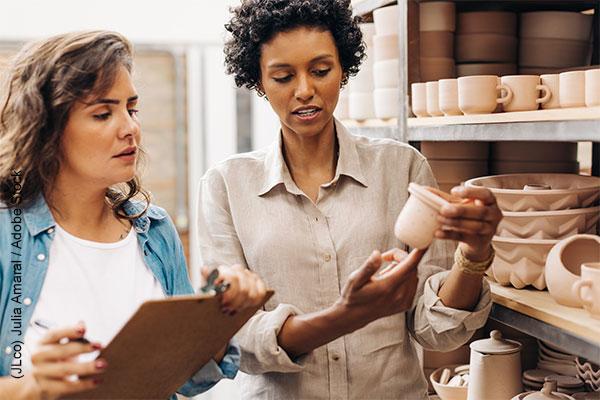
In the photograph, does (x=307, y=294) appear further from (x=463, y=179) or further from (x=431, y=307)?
(x=463, y=179)

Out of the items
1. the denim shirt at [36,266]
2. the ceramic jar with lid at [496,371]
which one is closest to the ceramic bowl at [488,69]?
the ceramic jar with lid at [496,371]

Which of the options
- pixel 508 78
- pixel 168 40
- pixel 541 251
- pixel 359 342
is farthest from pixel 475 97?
pixel 168 40

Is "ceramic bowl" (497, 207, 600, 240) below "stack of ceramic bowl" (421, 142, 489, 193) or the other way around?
below

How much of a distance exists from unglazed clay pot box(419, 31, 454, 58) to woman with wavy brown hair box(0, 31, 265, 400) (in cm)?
83

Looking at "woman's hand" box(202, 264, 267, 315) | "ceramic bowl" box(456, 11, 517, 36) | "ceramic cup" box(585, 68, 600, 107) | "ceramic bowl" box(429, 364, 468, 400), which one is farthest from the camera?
"ceramic bowl" box(456, 11, 517, 36)

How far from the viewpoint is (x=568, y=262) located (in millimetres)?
1516

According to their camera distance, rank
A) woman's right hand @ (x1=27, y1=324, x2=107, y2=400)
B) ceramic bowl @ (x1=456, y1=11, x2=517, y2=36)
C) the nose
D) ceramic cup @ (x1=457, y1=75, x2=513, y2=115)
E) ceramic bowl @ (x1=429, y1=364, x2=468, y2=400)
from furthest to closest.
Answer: ceramic bowl @ (x1=456, y1=11, x2=517, y2=36) < ceramic bowl @ (x1=429, y1=364, x2=468, y2=400) < ceramic cup @ (x1=457, y1=75, x2=513, y2=115) < the nose < woman's right hand @ (x1=27, y1=324, x2=107, y2=400)

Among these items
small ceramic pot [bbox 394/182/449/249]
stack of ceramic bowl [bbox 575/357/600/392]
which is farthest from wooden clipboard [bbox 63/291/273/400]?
stack of ceramic bowl [bbox 575/357/600/392]

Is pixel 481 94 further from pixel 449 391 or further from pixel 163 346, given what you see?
pixel 163 346

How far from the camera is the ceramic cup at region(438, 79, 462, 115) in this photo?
69.3 inches

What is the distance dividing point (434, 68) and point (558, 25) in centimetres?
33

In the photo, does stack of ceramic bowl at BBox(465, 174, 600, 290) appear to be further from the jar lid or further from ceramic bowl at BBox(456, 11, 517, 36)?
ceramic bowl at BBox(456, 11, 517, 36)

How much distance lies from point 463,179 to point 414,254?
793 mm

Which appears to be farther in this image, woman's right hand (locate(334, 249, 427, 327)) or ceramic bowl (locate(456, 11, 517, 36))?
ceramic bowl (locate(456, 11, 517, 36))
